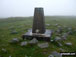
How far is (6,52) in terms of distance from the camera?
10.5 meters

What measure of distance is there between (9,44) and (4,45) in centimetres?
52

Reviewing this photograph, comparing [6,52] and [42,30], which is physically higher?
[42,30]

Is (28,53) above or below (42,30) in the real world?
below

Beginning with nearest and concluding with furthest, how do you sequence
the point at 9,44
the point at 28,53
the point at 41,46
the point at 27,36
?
the point at 28,53, the point at 41,46, the point at 9,44, the point at 27,36

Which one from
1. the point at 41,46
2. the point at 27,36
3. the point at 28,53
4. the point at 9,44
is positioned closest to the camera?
the point at 28,53

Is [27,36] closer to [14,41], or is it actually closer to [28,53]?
[14,41]

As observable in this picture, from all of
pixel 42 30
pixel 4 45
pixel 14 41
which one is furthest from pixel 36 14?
pixel 4 45

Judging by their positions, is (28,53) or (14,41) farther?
(14,41)

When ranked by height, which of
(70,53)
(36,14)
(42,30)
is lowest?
(70,53)

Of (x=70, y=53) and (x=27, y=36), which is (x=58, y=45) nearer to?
(x=70, y=53)

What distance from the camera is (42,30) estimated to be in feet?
47.6

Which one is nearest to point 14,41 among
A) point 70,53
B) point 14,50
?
→ point 14,50

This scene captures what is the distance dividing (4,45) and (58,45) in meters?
5.48

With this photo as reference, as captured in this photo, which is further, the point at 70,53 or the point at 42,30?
the point at 42,30
